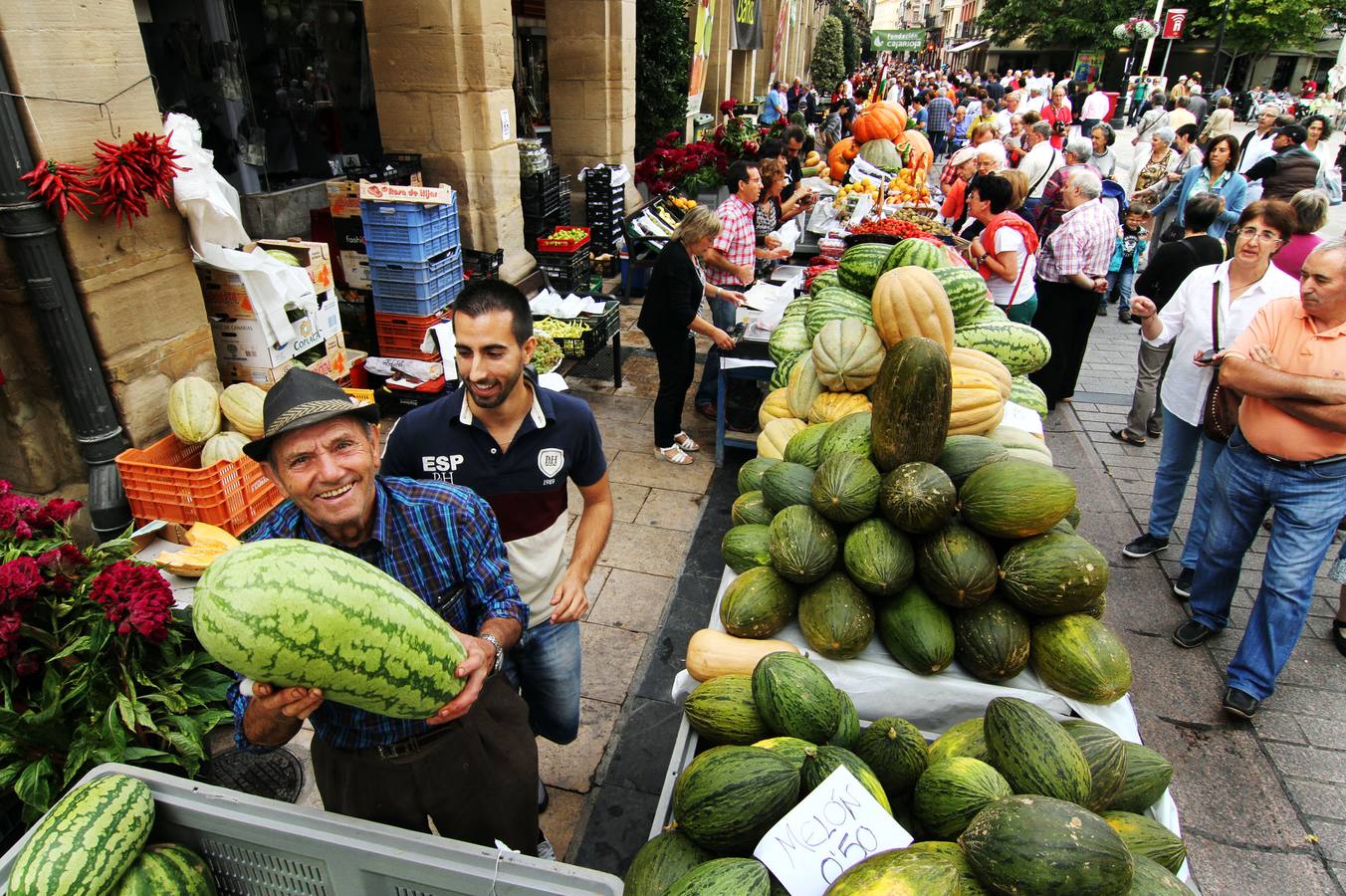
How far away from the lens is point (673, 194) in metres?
11.5

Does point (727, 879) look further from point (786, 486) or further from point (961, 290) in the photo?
point (961, 290)

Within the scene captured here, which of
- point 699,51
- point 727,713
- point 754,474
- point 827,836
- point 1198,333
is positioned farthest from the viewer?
point 699,51

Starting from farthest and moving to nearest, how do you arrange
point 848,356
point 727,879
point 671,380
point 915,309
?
point 671,380
point 848,356
point 915,309
point 727,879

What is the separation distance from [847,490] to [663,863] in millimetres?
1316

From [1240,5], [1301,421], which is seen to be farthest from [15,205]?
[1240,5]

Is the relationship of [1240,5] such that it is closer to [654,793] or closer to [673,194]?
[673,194]

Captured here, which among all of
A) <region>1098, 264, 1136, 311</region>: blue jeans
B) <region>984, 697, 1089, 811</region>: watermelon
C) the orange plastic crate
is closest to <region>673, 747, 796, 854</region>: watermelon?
<region>984, 697, 1089, 811</region>: watermelon

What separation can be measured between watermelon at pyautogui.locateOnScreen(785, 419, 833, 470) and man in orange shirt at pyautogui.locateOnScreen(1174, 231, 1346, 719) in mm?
1999

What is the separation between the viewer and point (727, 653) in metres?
2.64

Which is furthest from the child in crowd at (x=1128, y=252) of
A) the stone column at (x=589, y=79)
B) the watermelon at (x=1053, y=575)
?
the watermelon at (x=1053, y=575)

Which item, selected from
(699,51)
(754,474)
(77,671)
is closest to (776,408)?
(754,474)

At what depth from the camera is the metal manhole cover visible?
326 cm

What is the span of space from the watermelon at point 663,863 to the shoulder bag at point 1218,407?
3.52 meters

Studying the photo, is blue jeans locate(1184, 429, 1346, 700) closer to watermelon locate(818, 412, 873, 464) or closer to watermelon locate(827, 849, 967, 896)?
watermelon locate(818, 412, 873, 464)
